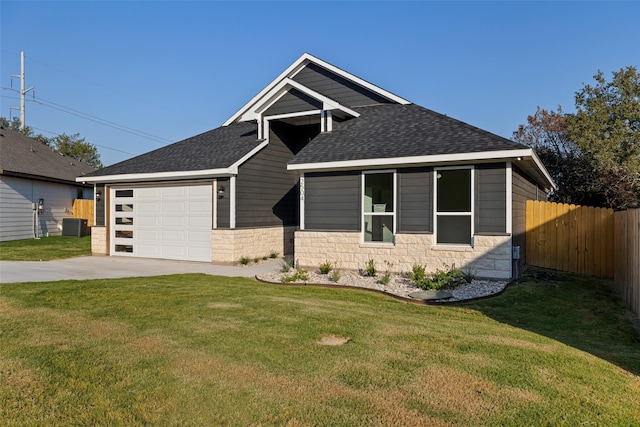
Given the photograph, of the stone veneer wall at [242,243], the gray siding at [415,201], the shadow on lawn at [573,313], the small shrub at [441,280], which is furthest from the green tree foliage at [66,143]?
the shadow on lawn at [573,313]

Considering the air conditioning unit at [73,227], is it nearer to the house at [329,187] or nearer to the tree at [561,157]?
the house at [329,187]

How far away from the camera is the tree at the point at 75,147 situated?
45.2 m

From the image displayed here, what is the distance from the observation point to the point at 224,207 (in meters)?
13.7

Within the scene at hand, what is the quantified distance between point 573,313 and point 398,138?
6466 mm

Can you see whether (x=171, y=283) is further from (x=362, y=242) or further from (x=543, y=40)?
(x=543, y=40)

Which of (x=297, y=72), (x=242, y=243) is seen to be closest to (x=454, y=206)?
(x=242, y=243)

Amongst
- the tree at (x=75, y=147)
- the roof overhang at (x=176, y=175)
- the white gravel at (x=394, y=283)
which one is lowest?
the white gravel at (x=394, y=283)

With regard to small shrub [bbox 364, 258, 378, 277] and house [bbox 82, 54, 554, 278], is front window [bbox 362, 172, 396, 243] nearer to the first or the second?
house [bbox 82, 54, 554, 278]

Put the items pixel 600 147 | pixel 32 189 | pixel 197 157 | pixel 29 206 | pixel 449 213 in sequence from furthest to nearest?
pixel 600 147 → pixel 32 189 → pixel 29 206 → pixel 197 157 → pixel 449 213

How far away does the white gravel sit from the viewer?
906cm

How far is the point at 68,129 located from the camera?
1795 inches

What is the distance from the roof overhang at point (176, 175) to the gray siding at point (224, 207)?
1.07 ft

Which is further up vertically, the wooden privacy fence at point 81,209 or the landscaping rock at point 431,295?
the wooden privacy fence at point 81,209

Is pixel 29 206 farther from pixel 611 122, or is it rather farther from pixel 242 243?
pixel 611 122
